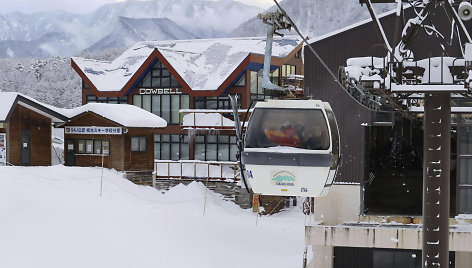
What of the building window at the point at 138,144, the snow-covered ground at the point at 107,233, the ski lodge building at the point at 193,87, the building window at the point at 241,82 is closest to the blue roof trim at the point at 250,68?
the ski lodge building at the point at 193,87

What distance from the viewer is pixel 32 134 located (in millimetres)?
36688

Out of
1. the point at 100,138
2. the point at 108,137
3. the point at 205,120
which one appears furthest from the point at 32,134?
the point at 205,120

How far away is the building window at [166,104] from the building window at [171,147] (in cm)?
109

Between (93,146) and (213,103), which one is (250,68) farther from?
(93,146)

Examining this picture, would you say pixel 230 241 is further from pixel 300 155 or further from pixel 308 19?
pixel 308 19

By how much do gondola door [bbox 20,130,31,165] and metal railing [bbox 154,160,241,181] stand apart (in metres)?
7.43

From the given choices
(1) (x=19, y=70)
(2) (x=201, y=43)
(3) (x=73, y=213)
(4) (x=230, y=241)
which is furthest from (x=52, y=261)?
(1) (x=19, y=70)

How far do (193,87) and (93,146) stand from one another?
9300 mm

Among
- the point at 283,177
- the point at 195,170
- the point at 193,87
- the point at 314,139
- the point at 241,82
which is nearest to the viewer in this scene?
the point at 283,177

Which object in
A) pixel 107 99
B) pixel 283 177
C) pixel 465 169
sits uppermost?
pixel 107 99

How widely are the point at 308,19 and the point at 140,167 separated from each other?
161 meters

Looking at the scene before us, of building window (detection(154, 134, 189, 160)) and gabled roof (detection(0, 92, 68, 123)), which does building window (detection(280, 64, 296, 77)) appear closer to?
building window (detection(154, 134, 189, 160))

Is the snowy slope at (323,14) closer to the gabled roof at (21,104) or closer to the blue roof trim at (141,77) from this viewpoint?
the blue roof trim at (141,77)

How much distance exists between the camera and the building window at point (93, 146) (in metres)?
38.4
